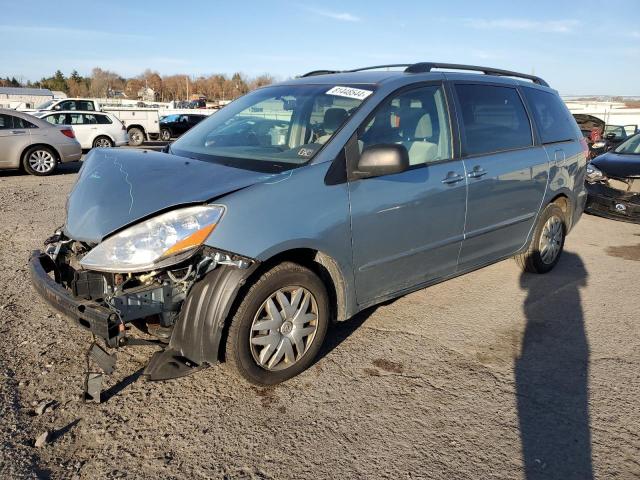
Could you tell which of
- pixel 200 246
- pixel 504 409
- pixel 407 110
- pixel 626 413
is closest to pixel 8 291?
pixel 200 246

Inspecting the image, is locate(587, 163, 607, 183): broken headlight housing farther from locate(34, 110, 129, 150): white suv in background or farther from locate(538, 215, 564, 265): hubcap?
locate(34, 110, 129, 150): white suv in background

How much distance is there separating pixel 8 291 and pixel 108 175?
1.93m

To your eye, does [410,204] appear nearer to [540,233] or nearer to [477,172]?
[477,172]

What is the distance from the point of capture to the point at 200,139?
3961mm

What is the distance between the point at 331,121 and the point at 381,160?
539mm

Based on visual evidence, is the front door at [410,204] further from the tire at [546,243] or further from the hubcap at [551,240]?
the hubcap at [551,240]

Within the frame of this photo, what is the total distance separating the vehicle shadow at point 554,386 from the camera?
8.41ft

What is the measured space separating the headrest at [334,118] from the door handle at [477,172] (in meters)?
1.16

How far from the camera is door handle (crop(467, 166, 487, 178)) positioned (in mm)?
3988

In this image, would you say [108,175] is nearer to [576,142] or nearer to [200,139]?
[200,139]

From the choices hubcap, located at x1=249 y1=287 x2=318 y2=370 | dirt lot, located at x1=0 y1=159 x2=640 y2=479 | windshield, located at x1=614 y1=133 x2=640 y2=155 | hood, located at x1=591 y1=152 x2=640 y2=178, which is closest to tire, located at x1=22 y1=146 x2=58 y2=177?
dirt lot, located at x1=0 y1=159 x2=640 y2=479

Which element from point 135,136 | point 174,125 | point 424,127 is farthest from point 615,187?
point 174,125

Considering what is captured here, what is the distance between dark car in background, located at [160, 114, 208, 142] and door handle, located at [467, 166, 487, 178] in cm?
2332

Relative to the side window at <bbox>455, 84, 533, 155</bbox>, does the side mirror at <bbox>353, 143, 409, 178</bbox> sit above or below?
below
